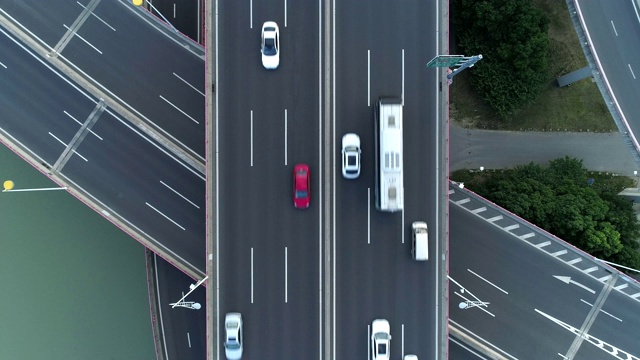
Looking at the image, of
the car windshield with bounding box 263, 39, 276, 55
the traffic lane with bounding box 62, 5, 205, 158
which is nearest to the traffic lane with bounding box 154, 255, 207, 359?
the traffic lane with bounding box 62, 5, 205, 158

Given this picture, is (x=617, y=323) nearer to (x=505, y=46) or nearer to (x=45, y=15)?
(x=505, y=46)

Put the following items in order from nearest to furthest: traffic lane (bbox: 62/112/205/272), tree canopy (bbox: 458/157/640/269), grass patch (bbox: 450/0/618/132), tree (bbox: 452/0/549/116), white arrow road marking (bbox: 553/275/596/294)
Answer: traffic lane (bbox: 62/112/205/272) → white arrow road marking (bbox: 553/275/596/294) → tree canopy (bbox: 458/157/640/269) → tree (bbox: 452/0/549/116) → grass patch (bbox: 450/0/618/132)

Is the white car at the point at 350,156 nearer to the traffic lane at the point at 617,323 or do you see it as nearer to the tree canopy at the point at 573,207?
the tree canopy at the point at 573,207

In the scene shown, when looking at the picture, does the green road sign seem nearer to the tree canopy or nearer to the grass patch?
the grass patch

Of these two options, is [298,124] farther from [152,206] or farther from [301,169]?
[152,206]

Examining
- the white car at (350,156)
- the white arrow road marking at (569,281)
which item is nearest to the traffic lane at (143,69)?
the white car at (350,156)

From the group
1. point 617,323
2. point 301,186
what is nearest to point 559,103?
point 617,323
